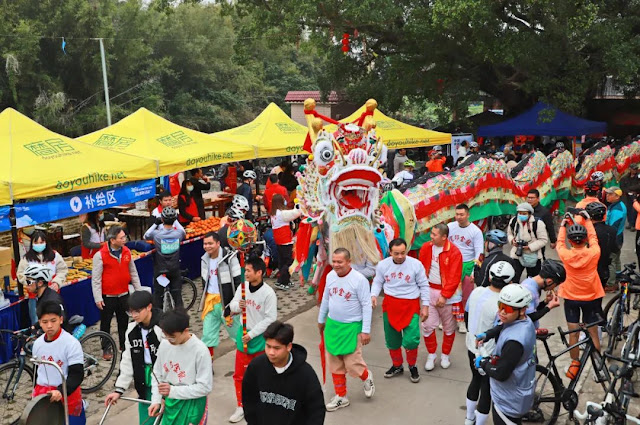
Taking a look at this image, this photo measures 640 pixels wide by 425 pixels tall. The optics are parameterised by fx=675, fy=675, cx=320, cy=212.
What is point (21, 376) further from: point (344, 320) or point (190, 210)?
point (190, 210)

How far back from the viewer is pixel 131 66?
106 feet

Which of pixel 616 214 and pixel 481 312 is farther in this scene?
pixel 616 214

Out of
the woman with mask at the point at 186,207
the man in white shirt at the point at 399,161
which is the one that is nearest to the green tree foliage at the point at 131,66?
the man in white shirt at the point at 399,161

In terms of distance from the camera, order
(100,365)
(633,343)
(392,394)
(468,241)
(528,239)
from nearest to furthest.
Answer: (633,343) < (392,394) < (100,365) < (468,241) < (528,239)

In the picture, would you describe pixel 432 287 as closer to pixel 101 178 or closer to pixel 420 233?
pixel 420 233

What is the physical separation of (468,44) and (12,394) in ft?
53.7

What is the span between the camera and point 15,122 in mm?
8836

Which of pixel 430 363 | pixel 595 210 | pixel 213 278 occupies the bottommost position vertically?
pixel 430 363

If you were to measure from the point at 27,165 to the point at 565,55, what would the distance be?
15.8 m

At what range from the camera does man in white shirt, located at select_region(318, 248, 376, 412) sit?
620 cm

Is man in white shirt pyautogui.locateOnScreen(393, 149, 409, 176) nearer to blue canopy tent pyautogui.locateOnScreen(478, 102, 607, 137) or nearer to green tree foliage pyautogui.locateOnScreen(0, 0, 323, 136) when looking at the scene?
blue canopy tent pyautogui.locateOnScreen(478, 102, 607, 137)

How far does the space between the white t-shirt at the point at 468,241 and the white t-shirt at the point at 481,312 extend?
233 cm

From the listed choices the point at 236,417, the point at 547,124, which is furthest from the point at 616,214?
the point at 547,124

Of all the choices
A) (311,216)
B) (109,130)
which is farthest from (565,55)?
(311,216)
